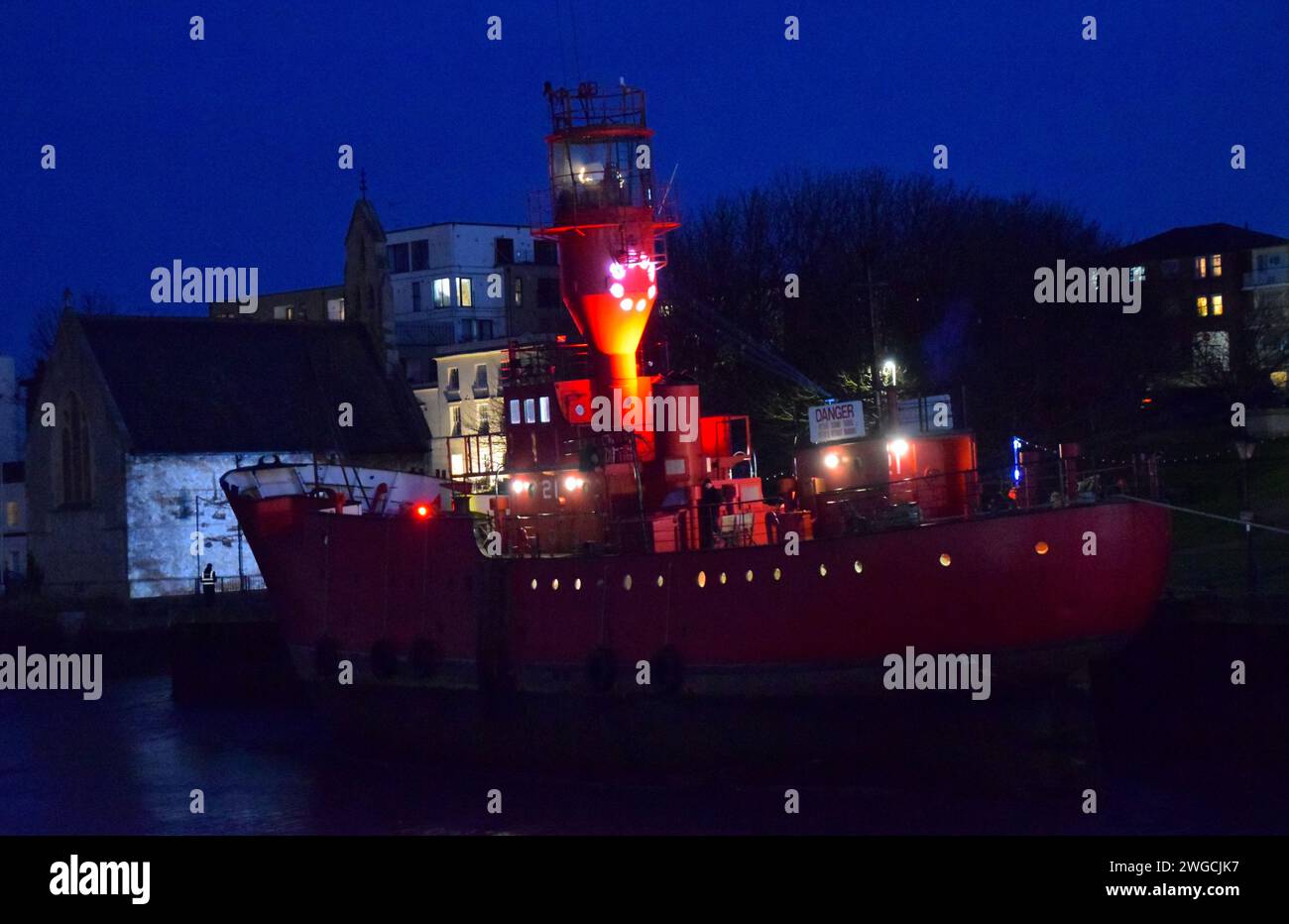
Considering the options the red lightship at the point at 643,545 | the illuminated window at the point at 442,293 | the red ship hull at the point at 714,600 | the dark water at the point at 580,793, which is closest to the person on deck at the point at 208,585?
the dark water at the point at 580,793

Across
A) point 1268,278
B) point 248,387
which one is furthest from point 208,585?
point 1268,278

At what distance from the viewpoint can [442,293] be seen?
304 ft

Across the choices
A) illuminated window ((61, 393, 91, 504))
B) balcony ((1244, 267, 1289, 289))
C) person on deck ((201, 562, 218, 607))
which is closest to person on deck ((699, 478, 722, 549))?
person on deck ((201, 562, 218, 607))

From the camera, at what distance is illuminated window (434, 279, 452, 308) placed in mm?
92312

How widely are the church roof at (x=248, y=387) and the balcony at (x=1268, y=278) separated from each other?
39.7m

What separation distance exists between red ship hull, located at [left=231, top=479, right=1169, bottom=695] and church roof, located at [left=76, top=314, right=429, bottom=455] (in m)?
30.7

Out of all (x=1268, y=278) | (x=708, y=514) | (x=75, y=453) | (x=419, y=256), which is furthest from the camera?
(x=419, y=256)

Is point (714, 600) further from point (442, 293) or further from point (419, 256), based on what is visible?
point (419, 256)

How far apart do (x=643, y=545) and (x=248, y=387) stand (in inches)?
1633

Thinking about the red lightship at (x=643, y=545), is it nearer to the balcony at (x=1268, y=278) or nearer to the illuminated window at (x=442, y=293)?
the balcony at (x=1268, y=278)

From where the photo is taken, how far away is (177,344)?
220 feet

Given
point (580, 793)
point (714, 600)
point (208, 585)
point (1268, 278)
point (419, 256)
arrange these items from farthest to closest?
point (419, 256) < point (1268, 278) < point (208, 585) < point (580, 793) < point (714, 600)

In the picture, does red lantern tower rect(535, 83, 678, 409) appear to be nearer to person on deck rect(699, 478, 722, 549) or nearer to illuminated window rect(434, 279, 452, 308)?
person on deck rect(699, 478, 722, 549)
